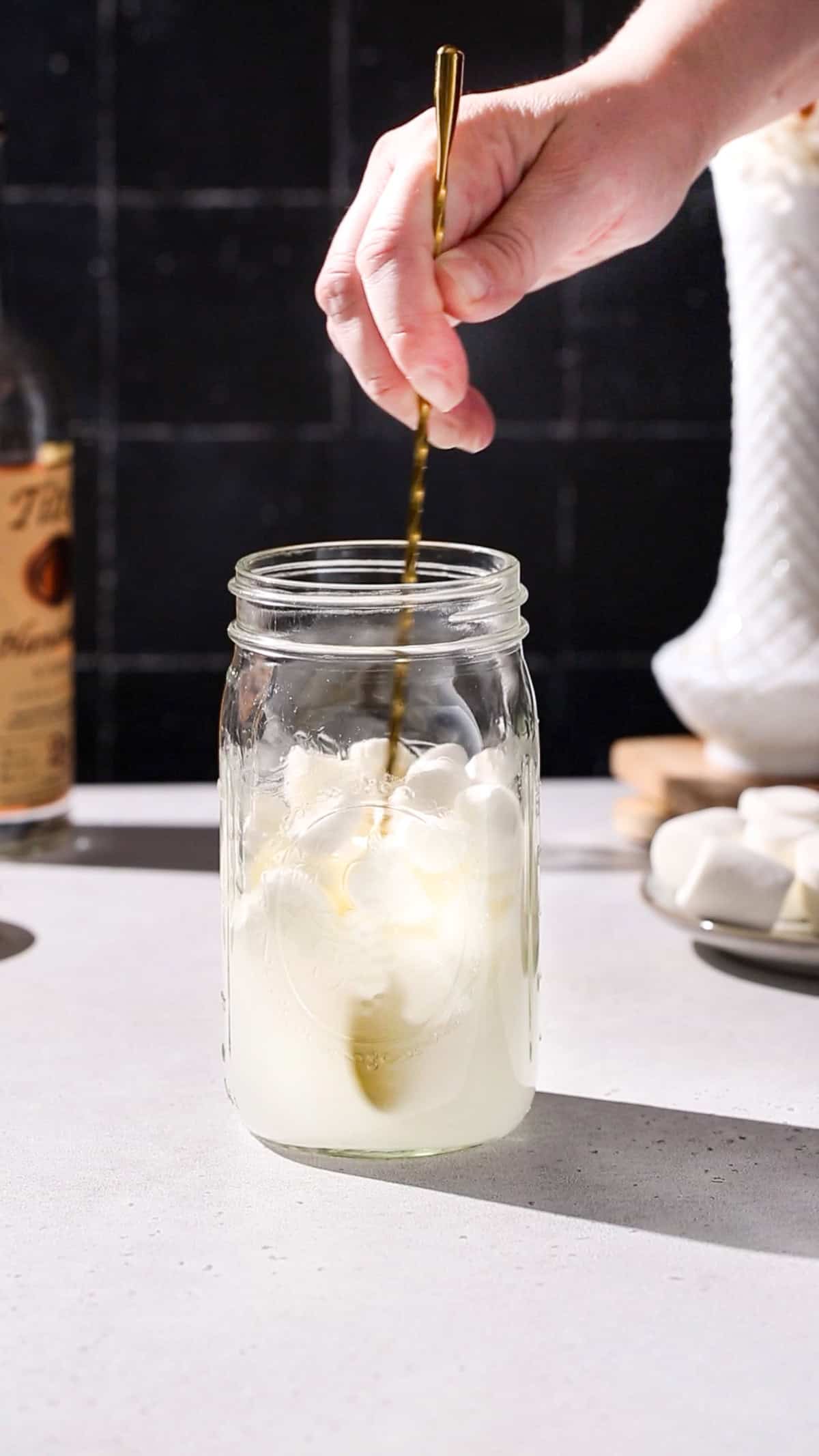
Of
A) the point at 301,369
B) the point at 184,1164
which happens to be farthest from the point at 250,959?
the point at 301,369

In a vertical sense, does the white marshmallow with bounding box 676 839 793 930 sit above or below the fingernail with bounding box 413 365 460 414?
below

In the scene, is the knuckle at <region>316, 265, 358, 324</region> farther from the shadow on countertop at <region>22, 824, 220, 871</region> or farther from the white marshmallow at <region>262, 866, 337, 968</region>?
the shadow on countertop at <region>22, 824, 220, 871</region>

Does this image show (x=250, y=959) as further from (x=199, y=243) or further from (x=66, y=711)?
(x=199, y=243)

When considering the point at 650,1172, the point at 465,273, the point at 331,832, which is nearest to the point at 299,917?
the point at 331,832

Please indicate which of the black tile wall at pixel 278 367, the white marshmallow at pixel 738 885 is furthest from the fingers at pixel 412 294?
the black tile wall at pixel 278 367

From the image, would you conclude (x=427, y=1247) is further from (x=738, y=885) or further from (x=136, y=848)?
(x=136, y=848)

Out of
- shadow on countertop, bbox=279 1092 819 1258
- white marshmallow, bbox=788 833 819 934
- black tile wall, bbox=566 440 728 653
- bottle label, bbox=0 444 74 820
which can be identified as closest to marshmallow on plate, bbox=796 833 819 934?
white marshmallow, bbox=788 833 819 934
